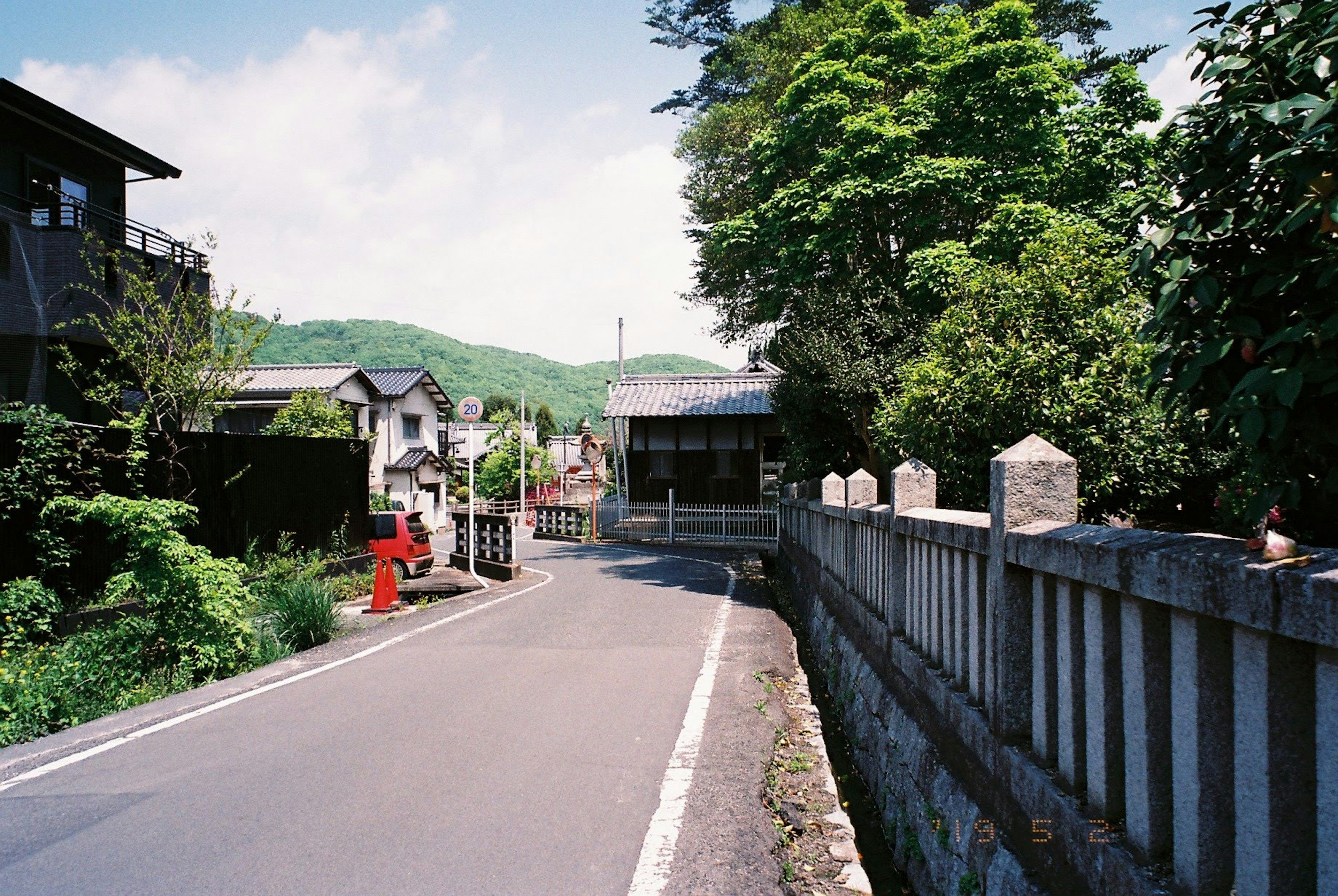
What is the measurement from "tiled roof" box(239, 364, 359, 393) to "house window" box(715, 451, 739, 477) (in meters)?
16.5

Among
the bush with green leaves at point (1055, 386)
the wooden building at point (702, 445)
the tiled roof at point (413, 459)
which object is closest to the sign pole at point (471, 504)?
the bush with green leaves at point (1055, 386)

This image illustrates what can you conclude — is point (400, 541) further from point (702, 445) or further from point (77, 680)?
point (702, 445)

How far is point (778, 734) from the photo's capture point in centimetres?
570

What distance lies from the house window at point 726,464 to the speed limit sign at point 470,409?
13.8 meters

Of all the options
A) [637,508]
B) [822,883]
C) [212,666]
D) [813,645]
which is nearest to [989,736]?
[822,883]

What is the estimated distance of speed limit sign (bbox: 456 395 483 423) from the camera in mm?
15758

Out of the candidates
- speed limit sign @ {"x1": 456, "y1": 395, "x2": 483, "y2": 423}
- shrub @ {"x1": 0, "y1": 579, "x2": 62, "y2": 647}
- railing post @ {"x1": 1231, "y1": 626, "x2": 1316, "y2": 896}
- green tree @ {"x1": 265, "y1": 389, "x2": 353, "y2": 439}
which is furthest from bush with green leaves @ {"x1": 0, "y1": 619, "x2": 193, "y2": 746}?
green tree @ {"x1": 265, "y1": 389, "x2": 353, "y2": 439}

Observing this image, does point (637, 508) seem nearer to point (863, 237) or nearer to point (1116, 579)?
point (863, 237)

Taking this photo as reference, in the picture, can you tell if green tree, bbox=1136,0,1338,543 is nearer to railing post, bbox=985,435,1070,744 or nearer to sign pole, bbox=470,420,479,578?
railing post, bbox=985,435,1070,744

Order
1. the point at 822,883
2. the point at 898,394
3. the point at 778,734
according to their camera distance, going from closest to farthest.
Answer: the point at 822,883 → the point at 778,734 → the point at 898,394

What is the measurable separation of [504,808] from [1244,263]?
13.2 feet

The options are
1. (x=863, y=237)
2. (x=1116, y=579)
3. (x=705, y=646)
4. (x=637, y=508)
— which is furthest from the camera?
(x=637, y=508)

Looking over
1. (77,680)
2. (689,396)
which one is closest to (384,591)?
(77,680)

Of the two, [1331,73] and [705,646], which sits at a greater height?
[1331,73]
